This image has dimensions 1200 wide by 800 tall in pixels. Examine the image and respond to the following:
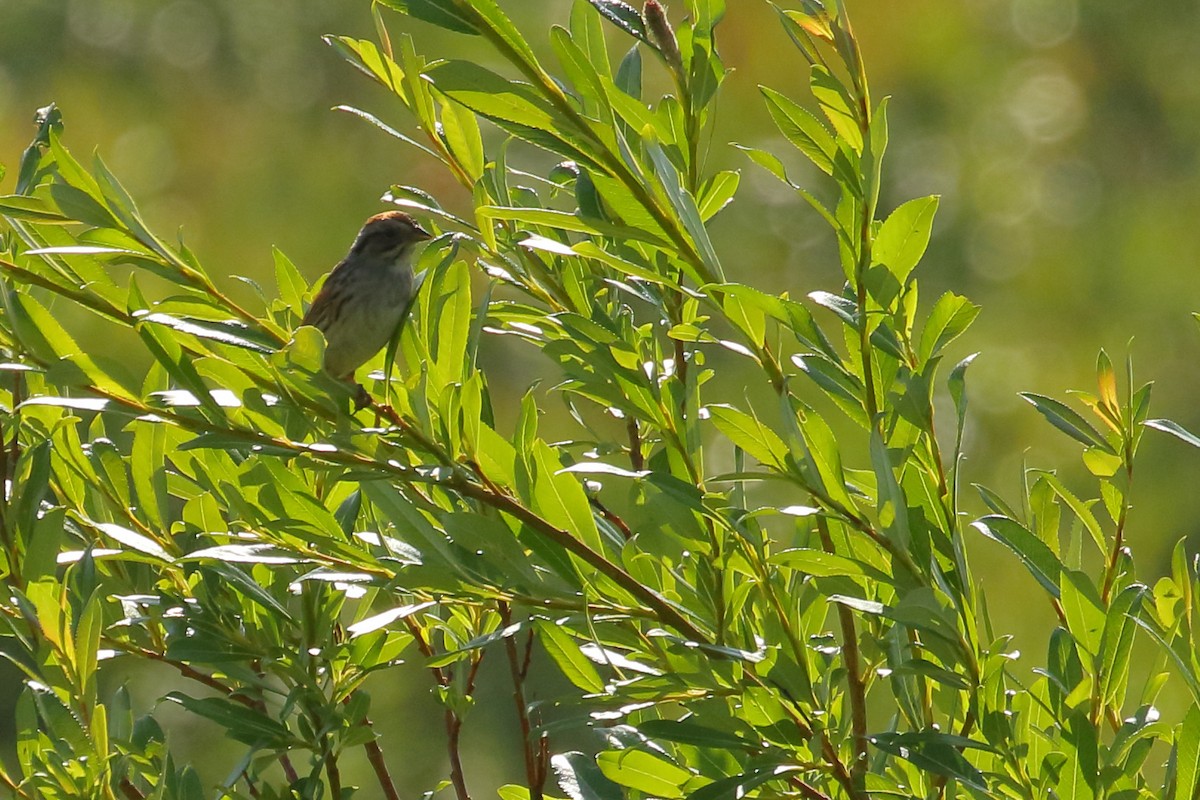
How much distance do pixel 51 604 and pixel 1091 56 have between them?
5727 mm

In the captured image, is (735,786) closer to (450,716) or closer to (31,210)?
(450,716)

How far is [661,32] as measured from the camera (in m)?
1.00

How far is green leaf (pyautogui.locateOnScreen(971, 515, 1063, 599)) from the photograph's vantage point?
101 cm

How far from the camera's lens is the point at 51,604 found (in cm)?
116

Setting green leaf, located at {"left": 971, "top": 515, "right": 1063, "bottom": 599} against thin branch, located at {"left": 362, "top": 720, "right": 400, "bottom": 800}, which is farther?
thin branch, located at {"left": 362, "top": 720, "right": 400, "bottom": 800}

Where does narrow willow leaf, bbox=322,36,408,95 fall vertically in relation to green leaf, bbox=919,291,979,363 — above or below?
above

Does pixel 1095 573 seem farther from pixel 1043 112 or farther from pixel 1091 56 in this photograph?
pixel 1091 56

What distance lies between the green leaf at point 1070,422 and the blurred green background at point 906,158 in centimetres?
288

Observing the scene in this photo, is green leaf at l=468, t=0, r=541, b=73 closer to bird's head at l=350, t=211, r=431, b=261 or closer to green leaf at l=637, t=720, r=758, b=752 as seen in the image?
green leaf at l=637, t=720, r=758, b=752

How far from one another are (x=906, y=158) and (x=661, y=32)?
4616 mm

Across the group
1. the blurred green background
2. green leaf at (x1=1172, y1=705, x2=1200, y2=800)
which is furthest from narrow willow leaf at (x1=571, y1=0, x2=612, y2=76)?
the blurred green background

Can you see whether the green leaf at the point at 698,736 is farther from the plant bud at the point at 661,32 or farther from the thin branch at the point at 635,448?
the plant bud at the point at 661,32

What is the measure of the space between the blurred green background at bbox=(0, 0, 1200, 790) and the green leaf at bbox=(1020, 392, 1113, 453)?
288cm

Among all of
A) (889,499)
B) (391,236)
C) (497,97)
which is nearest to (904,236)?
(889,499)
